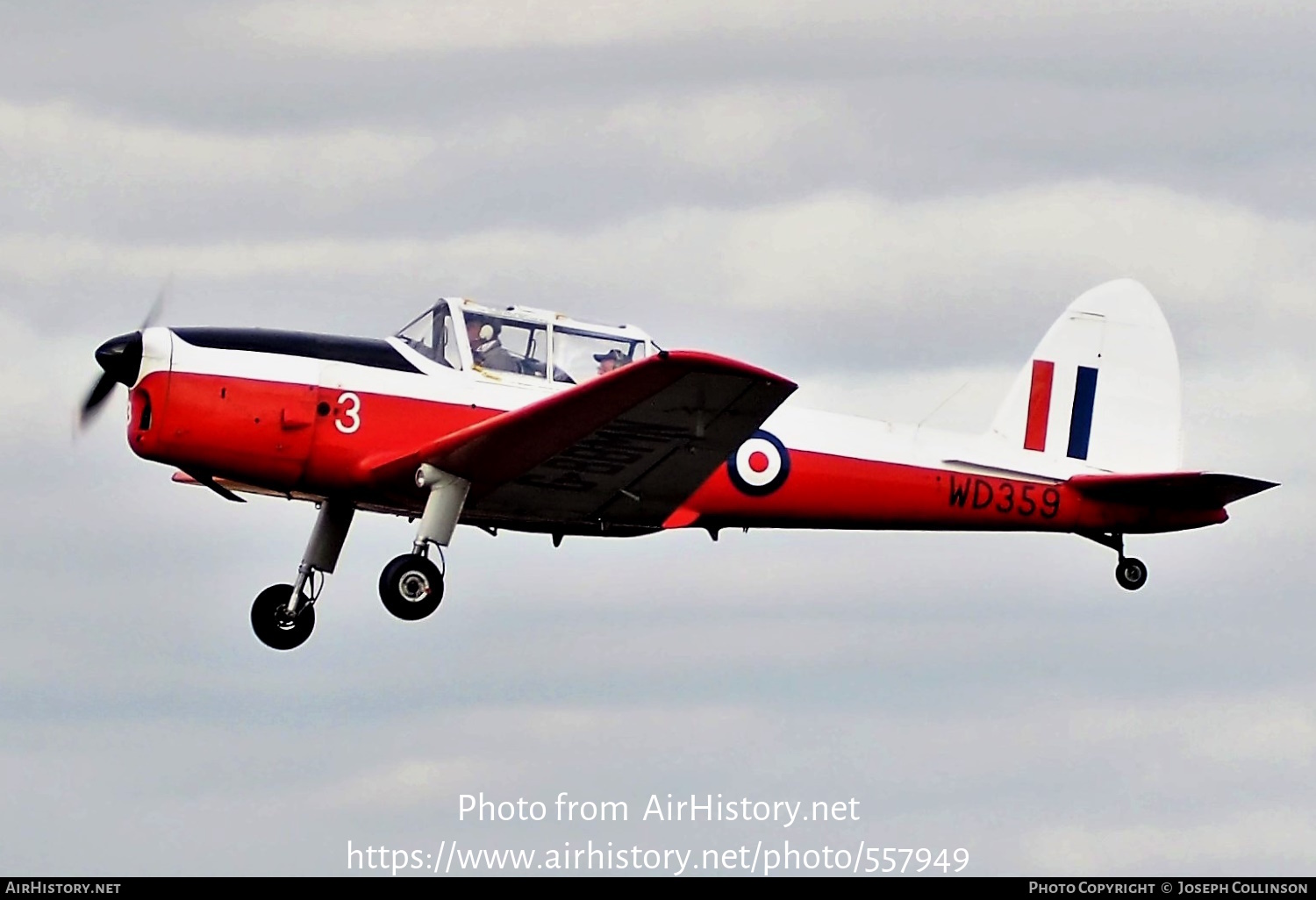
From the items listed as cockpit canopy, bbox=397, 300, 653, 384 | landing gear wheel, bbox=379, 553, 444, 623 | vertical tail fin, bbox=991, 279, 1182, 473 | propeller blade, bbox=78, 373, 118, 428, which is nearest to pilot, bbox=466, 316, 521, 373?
cockpit canopy, bbox=397, 300, 653, 384

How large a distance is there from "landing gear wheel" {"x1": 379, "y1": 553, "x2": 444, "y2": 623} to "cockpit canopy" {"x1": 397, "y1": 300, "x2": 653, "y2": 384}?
1655 millimetres

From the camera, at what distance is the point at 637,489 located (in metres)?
17.8

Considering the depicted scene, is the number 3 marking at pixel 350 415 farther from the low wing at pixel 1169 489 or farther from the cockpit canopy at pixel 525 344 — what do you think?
the low wing at pixel 1169 489

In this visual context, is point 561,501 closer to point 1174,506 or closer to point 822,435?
point 822,435

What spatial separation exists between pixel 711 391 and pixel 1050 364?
224 inches

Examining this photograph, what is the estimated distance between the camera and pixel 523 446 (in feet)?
55.8

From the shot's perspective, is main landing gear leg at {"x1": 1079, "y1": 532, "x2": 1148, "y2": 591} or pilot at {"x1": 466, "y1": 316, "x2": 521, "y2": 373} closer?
pilot at {"x1": 466, "y1": 316, "x2": 521, "y2": 373}

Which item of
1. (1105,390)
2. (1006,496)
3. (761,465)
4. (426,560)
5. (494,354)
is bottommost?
(426,560)

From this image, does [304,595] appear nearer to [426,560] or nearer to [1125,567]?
[426,560]

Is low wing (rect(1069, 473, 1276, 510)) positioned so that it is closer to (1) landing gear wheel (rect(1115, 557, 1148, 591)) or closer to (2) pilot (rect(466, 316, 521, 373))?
(1) landing gear wheel (rect(1115, 557, 1148, 591))

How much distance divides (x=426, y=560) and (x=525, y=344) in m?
1.79

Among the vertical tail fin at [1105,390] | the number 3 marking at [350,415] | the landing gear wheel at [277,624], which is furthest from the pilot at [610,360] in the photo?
the vertical tail fin at [1105,390]

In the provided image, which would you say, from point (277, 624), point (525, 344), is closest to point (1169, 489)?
point (525, 344)

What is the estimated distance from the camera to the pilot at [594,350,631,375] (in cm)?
1752
